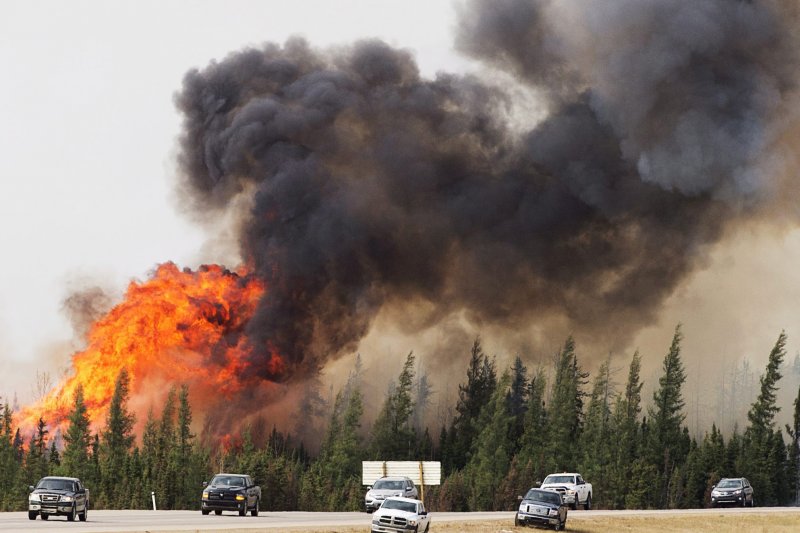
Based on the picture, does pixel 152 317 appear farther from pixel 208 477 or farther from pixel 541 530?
pixel 541 530

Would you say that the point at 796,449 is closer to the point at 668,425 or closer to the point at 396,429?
the point at 668,425

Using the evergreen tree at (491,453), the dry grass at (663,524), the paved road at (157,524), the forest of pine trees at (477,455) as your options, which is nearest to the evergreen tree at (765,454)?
the forest of pine trees at (477,455)

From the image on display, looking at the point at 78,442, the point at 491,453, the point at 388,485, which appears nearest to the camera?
the point at 388,485

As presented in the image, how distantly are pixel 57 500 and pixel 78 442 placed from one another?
96267mm

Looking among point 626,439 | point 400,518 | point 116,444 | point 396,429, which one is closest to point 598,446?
point 626,439

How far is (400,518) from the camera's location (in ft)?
174

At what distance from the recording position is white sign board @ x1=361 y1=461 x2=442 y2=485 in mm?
69062

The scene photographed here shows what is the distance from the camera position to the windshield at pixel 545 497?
6447 centimetres

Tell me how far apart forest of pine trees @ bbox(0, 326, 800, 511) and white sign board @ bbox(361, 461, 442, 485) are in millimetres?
72041

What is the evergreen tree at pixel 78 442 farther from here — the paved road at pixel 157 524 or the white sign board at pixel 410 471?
the paved road at pixel 157 524

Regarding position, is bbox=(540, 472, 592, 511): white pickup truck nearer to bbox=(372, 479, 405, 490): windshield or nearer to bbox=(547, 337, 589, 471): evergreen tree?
bbox=(372, 479, 405, 490): windshield

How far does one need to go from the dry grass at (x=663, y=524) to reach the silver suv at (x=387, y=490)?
4.81 metres

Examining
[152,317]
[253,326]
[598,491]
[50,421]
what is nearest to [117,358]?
[152,317]

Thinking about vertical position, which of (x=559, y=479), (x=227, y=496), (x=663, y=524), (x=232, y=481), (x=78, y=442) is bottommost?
(x=663, y=524)
